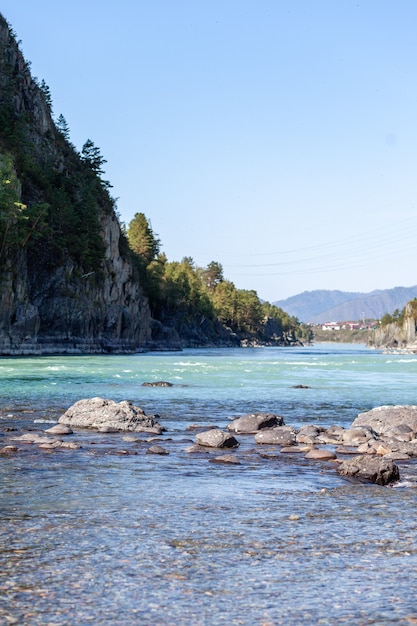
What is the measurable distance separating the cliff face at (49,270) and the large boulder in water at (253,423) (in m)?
69.6

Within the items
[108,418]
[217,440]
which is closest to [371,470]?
[217,440]

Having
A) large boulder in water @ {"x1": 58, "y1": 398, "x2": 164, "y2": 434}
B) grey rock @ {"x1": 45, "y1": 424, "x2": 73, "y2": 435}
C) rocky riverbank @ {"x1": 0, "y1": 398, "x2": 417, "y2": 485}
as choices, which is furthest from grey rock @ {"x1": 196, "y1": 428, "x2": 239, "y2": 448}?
grey rock @ {"x1": 45, "y1": 424, "x2": 73, "y2": 435}

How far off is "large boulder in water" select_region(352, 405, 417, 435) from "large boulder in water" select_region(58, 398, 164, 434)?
655 centimetres

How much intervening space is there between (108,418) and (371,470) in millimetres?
10704

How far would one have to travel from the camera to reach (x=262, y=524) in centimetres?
1119

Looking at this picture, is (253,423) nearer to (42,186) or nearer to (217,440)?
(217,440)

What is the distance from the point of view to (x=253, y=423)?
23.3 m

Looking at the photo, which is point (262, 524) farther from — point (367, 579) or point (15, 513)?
point (15, 513)

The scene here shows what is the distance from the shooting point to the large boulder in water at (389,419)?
74.4 ft

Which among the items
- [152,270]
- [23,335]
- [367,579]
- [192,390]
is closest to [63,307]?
[23,335]

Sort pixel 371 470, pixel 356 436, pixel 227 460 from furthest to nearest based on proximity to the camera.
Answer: pixel 356 436 → pixel 227 460 → pixel 371 470

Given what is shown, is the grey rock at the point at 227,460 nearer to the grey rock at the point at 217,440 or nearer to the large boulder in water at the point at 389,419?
the grey rock at the point at 217,440

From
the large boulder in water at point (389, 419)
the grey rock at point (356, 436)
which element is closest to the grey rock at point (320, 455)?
the grey rock at point (356, 436)

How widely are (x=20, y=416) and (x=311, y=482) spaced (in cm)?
1441
